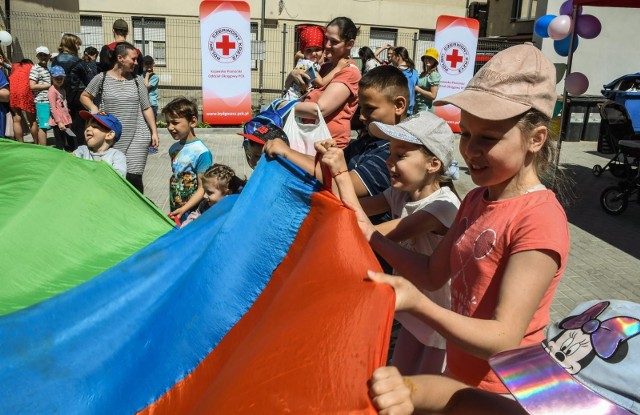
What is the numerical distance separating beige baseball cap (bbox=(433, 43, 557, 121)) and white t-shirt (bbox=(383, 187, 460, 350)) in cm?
74

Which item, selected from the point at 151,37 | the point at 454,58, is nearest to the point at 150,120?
the point at 454,58

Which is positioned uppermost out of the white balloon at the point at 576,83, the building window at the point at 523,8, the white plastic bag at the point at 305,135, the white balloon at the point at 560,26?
the building window at the point at 523,8

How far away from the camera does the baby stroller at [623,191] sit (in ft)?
26.0

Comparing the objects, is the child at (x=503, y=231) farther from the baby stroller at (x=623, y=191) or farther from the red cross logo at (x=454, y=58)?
the red cross logo at (x=454, y=58)

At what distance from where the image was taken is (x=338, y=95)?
3.81 metres

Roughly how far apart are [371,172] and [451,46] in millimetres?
10778

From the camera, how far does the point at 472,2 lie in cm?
3231

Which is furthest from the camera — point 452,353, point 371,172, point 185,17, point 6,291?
point 185,17

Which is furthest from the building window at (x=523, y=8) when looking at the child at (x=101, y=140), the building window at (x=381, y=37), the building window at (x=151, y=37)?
the child at (x=101, y=140)

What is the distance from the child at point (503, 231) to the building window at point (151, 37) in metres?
19.8

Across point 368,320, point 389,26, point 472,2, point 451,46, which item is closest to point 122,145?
point 368,320

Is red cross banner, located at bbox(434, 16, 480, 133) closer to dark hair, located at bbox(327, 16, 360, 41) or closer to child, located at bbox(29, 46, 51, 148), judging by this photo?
child, located at bbox(29, 46, 51, 148)

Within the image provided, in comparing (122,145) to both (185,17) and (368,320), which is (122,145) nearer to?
(368,320)

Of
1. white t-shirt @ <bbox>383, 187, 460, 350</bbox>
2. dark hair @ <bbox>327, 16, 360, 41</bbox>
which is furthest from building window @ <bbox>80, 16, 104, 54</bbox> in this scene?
white t-shirt @ <bbox>383, 187, 460, 350</bbox>
